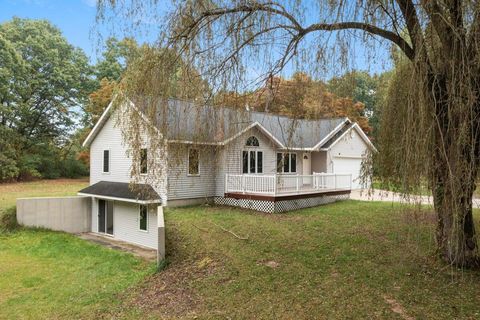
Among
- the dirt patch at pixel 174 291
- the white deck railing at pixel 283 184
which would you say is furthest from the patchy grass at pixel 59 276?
the white deck railing at pixel 283 184

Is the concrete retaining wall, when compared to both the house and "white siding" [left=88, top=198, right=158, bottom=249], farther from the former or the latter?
"white siding" [left=88, top=198, right=158, bottom=249]

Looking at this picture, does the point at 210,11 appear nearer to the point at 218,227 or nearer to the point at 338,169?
the point at 218,227

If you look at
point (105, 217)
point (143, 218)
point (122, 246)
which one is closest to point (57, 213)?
point (105, 217)

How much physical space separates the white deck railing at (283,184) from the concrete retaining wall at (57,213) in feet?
26.1

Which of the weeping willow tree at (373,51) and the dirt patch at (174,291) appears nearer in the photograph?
the weeping willow tree at (373,51)

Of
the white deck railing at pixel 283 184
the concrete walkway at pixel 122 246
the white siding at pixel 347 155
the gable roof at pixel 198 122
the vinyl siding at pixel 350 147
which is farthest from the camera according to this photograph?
the vinyl siding at pixel 350 147

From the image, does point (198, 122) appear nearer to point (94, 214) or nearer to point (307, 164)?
point (94, 214)

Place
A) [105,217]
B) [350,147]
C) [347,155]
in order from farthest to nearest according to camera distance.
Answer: [350,147] → [347,155] → [105,217]

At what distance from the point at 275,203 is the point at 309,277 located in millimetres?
7269

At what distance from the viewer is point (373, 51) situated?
16.4ft

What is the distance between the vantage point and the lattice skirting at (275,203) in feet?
45.1

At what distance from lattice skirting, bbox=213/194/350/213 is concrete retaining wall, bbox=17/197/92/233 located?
726cm

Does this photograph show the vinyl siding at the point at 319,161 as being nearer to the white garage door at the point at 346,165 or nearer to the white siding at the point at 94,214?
the white garage door at the point at 346,165

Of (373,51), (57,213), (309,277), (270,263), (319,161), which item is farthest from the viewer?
(319,161)
